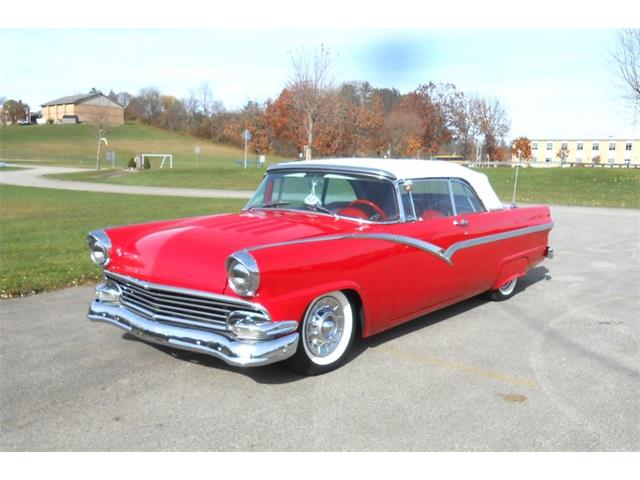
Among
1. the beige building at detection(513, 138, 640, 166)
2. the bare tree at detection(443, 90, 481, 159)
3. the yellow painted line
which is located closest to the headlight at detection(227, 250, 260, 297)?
the yellow painted line

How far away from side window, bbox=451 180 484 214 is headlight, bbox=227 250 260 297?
101 inches

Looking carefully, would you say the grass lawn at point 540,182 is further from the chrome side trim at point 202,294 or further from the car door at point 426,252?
the chrome side trim at point 202,294

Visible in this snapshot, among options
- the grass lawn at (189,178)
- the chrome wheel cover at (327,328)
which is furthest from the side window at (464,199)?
the grass lawn at (189,178)

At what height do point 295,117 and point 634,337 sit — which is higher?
point 295,117

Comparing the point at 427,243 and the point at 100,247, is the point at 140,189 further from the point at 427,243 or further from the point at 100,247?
the point at 427,243

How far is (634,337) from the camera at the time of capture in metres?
5.09

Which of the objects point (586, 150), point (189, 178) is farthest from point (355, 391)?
point (586, 150)

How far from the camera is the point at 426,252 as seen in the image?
4.78m

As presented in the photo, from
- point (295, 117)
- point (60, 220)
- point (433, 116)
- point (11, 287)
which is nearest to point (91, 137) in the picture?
point (433, 116)

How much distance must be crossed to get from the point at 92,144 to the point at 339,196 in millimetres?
85207

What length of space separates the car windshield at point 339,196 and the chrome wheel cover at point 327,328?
32.7 inches

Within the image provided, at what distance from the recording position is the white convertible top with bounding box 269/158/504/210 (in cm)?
485
